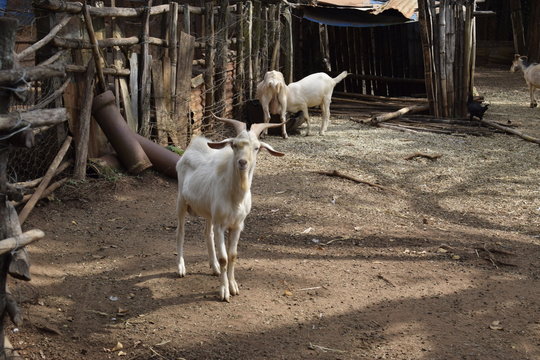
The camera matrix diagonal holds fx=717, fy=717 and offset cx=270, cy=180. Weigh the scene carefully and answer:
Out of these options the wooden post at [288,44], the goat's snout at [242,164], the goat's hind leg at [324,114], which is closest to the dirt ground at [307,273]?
the goat's snout at [242,164]

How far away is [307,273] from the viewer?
20.6ft

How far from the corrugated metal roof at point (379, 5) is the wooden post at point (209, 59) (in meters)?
5.59

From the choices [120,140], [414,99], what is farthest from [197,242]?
[414,99]

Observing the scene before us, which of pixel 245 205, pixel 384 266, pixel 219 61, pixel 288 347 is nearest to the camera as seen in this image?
pixel 288 347

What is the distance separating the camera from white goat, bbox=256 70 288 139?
12184 millimetres

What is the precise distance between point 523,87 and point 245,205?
16.1 meters

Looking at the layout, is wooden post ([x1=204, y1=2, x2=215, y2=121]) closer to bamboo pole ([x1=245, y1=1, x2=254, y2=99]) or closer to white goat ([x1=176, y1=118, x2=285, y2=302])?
bamboo pole ([x1=245, y1=1, x2=254, y2=99])

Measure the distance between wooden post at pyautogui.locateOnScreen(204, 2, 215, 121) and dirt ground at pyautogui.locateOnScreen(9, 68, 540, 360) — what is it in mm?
1816

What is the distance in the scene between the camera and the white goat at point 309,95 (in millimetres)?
12828

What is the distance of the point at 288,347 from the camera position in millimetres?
4930

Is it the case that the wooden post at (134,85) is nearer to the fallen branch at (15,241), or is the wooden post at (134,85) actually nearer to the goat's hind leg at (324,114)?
the goat's hind leg at (324,114)

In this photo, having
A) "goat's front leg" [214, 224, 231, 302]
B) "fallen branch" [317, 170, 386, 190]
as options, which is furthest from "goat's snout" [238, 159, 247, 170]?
"fallen branch" [317, 170, 386, 190]

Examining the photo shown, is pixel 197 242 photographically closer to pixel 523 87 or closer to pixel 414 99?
pixel 414 99

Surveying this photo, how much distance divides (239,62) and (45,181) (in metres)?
5.63
